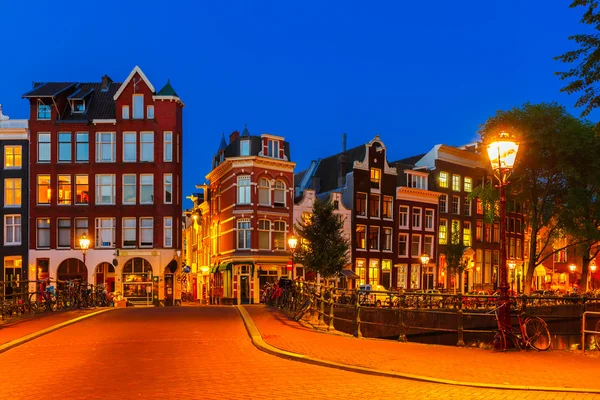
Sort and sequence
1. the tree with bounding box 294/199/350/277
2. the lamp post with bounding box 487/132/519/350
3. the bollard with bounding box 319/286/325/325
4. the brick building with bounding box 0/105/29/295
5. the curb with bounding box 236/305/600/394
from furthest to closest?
the brick building with bounding box 0/105/29/295, the tree with bounding box 294/199/350/277, the bollard with bounding box 319/286/325/325, the lamp post with bounding box 487/132/519/350, the curb with bounding box 236/305/600/394

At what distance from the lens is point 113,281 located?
174ft

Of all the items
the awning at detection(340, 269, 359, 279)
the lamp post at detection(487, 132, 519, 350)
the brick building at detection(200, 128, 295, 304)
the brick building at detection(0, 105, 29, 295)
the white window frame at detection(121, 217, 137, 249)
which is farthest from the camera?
the awning at detection(340, 269, 359, 279)

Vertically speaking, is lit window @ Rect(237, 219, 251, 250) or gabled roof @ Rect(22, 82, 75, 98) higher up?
gabled roof @ Rect(22, 82, 75, 98)

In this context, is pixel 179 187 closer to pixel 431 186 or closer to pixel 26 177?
pixel 26 177

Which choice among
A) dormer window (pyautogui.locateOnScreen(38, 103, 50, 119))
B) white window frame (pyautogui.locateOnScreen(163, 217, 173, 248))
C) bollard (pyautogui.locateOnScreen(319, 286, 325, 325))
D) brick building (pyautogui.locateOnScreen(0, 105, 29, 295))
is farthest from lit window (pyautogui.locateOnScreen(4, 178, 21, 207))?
A: bollard (pyautogui.locateOnScreen(319, 286, 325, 325))

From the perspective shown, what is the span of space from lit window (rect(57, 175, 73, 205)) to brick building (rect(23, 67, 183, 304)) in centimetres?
7

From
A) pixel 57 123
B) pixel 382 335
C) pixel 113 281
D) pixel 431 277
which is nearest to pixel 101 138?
pixel 57 123

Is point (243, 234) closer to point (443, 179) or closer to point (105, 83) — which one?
point (105, 83)

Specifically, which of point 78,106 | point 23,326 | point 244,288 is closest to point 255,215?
point 244,288

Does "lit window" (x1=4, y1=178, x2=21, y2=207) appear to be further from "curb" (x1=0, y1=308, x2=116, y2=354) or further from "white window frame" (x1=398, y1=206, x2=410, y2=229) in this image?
"curb" (x1=0, y1=308, x2=116, y2=354)

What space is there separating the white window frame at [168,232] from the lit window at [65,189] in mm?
7269

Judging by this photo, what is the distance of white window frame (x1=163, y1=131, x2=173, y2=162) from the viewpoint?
53.7m

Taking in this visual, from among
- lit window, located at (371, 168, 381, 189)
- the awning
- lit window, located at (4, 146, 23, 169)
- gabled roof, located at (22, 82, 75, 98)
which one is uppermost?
gabled roof, located at (22, 82, 75, 98)

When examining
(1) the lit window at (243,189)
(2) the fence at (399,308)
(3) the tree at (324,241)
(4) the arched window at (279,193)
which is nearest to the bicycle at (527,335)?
(2) the fence at (399,308)
